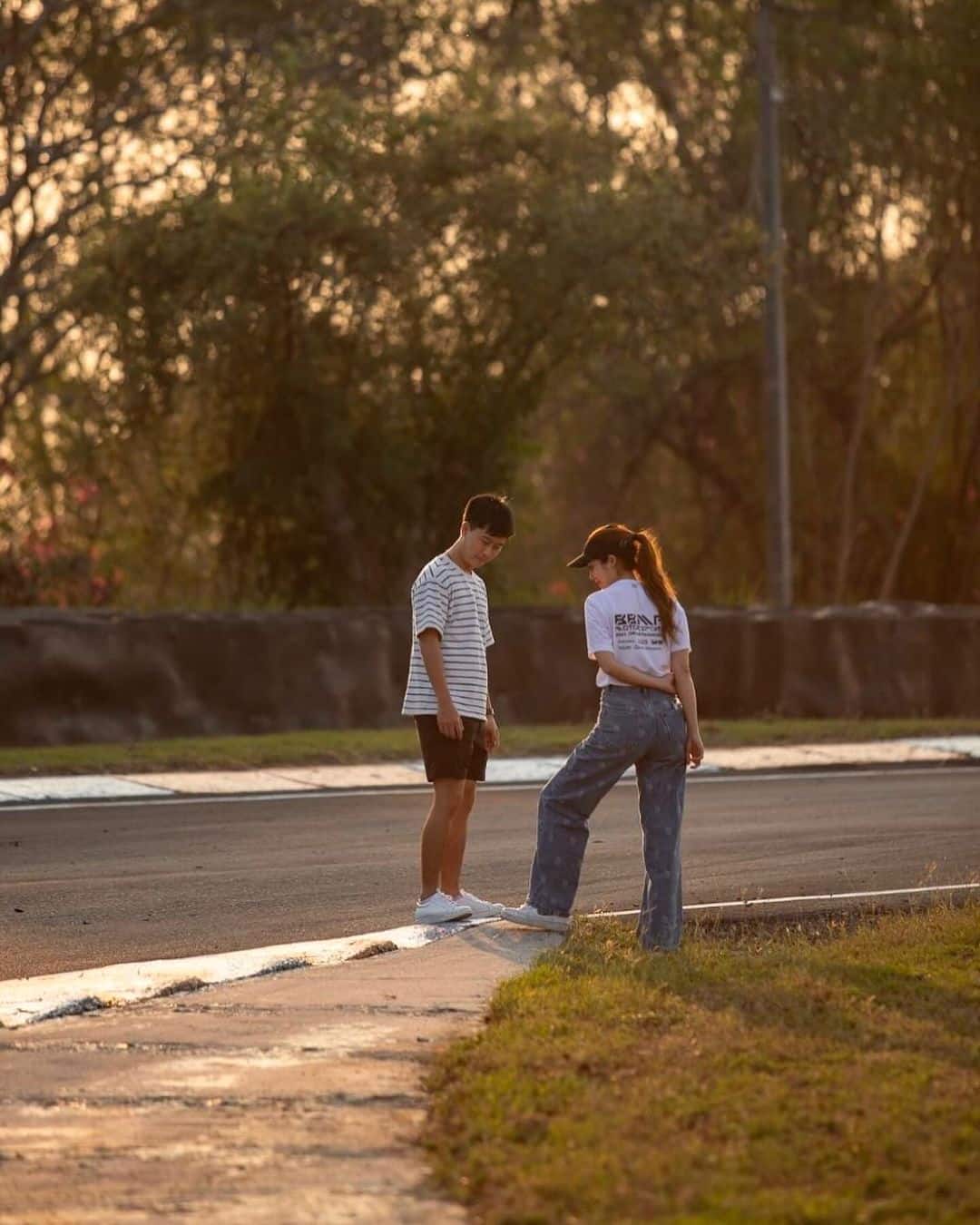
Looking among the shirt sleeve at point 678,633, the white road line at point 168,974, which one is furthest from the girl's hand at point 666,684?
the white road line at point 168,974

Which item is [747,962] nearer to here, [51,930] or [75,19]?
[51,930]

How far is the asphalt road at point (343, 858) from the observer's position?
10.0 metres

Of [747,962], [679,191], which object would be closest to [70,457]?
[679,191]

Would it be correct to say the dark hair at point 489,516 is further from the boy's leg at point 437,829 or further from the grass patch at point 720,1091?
the grass patch at point 720,1091

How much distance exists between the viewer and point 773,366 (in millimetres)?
25359

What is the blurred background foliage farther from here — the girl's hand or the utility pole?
the girl's hand

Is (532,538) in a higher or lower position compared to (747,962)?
higher

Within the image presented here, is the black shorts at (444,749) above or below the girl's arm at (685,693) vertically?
below

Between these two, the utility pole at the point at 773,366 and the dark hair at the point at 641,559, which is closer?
the dark hair at the point at 641,559

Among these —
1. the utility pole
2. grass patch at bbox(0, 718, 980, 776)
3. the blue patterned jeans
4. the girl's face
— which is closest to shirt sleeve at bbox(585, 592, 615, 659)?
the girl's face

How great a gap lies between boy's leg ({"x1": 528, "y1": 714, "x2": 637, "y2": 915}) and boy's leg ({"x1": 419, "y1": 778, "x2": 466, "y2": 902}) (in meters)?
0.46

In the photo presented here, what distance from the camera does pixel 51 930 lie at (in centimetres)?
982

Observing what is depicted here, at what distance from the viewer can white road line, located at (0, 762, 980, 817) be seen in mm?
15119

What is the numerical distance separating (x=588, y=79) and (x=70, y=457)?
453 inches
